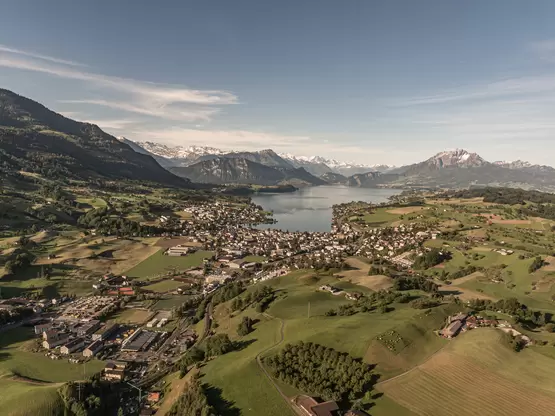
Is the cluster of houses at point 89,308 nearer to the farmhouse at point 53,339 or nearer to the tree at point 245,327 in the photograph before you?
the farmhouse at point 53,339

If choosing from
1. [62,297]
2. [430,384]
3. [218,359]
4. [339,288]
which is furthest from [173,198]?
[430,384]

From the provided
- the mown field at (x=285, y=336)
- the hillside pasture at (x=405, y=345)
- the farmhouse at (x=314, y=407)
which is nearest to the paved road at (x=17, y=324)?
the mown field at (x=285, y=336)

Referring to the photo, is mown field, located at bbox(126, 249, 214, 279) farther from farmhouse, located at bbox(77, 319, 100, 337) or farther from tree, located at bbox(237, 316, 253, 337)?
tree, located at bbox(237, 316, 253, 337)

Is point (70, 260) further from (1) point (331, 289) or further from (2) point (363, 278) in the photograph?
(2) point (363, 278)

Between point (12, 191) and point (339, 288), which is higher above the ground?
point (12, 191)

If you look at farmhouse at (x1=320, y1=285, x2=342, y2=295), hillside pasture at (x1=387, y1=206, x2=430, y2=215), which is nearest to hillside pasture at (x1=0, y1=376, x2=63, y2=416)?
farmhouse at (x1=320, y1=285, x2=342, y2=295)

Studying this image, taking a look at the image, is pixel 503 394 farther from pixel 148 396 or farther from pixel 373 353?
pixel 148 396
